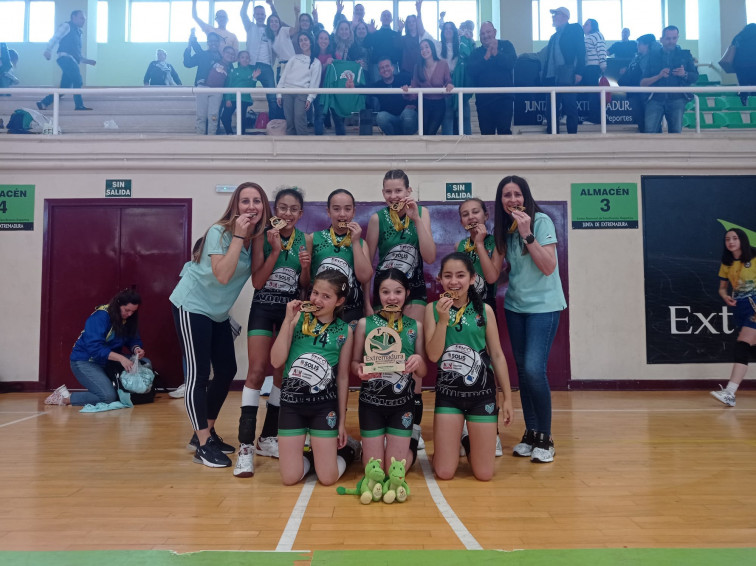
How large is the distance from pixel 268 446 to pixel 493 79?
5.99m

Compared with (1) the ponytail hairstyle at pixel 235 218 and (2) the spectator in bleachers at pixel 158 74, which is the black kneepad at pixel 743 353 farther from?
(2) the spectator in bleachers at pixel 158 74

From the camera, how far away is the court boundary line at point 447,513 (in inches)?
93.1

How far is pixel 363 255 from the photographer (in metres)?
3.85

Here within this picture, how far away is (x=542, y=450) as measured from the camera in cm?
378

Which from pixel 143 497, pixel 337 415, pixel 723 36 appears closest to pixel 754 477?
pixel 337 415

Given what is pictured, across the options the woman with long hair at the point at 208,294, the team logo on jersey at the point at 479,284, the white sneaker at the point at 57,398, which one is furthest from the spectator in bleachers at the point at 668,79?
the white sneaker at the point at 57,398

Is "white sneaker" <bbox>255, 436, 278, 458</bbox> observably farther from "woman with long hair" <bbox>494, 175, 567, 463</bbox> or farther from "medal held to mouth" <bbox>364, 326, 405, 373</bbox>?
"woman with long hair" <bbox>494, 175, 567, 463</bbox>

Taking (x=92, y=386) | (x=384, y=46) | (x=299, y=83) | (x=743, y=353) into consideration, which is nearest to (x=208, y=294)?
(x=92, y=386)

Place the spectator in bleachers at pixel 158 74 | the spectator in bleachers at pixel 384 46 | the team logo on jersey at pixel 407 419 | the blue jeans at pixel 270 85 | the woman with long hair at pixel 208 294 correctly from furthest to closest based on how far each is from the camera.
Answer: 1. the spectator in bleachers at pixel 158 74
2. the spectator in bleachers at pixel 384 46
3. the blue jeans at pixel 270 85
4. the woman with long hair at pixel 208 294
5. the team logo on jersey at pixel 407 419

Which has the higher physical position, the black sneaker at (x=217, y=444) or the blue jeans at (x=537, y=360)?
the blue jeans at (x=537, y=360)

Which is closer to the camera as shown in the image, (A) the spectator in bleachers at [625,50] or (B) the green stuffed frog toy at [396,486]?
(B) the green stuffed frog toy at [396,486]

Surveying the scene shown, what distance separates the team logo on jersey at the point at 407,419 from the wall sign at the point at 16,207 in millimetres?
6468

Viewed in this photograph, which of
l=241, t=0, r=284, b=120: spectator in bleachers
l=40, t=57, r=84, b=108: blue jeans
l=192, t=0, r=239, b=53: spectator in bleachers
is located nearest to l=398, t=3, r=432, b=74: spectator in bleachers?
l=241, t=0, r=284, b=120: spectator in bleachers

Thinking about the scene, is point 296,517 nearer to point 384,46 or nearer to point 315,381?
point 315,381
